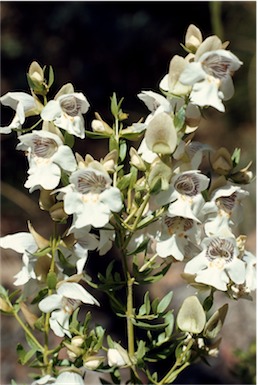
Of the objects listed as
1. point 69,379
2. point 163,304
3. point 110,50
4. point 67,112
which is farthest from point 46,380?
point 110,50

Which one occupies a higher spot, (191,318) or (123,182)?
(123,182)

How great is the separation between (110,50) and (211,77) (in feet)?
6.73

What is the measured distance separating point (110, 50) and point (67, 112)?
2.02m

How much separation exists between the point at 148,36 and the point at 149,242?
2022 mm

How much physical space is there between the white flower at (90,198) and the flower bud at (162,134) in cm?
5

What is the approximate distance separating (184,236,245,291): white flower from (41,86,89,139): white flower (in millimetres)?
146

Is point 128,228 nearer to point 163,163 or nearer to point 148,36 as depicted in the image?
point 163,163

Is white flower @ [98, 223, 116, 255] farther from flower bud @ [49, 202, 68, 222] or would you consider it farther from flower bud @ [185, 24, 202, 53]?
flower bud @ [185, 24, 202, 53]

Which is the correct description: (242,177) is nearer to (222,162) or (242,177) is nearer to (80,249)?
(222,162)

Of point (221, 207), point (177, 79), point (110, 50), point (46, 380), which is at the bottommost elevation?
point (110, 50)

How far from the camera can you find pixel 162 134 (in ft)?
1.86

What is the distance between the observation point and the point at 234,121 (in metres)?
2.65

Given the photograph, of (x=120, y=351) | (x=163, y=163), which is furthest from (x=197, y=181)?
(x=120, y=351)

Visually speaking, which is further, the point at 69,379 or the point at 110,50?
the point at 110,50
